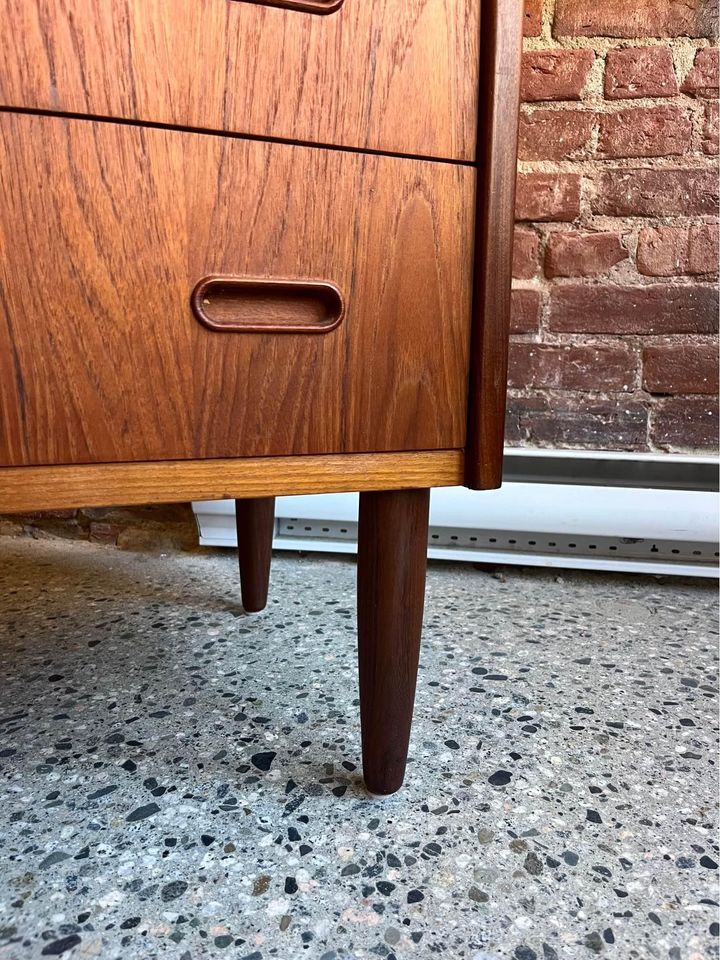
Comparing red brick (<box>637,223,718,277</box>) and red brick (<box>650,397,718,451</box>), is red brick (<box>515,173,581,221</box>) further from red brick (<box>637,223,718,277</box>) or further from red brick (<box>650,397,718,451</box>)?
red brick (<box>650,397,718,451</box>)

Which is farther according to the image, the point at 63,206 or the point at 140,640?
the point at 140,640

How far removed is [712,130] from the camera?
4.01ft

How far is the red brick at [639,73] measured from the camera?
4.00 feet

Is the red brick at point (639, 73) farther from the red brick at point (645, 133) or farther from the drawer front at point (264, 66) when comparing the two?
the drawer front at point (264, 66)

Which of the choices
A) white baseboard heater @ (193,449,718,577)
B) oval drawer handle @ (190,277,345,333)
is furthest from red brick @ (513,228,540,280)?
oval drawer handle @ (190,277,345,333)

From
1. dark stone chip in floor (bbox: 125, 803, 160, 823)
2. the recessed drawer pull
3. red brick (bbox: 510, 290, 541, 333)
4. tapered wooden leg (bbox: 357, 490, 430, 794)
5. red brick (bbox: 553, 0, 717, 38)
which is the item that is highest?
red brick (bbox: 553, 0, 717, 38)

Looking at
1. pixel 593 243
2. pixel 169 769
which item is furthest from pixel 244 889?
pixel 593 243

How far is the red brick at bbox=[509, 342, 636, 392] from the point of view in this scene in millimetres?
1307

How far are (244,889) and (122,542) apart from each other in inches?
39.4

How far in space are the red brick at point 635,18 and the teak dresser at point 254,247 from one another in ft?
2.87

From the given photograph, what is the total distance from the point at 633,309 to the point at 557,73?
0.45 meters

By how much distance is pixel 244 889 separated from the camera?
1.77 feet

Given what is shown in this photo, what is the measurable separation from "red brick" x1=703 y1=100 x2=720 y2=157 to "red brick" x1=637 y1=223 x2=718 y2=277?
5.0 inches

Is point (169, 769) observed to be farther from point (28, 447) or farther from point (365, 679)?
point (28, 447)
